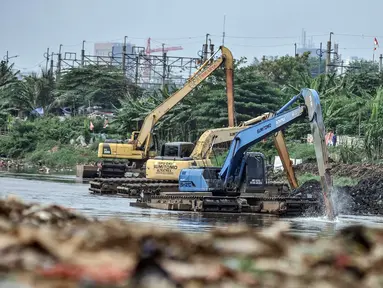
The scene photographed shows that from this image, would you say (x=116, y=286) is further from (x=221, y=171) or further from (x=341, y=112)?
(x=341, y=112)

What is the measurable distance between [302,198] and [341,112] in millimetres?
32309

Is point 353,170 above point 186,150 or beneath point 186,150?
beneath

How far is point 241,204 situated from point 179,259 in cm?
2849

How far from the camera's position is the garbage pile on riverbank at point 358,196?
36.9m

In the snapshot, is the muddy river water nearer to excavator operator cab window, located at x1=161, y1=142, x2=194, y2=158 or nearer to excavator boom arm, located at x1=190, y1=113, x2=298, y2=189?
excavator boom arm, located at x1=190, y1=113, x2=298, y2=189

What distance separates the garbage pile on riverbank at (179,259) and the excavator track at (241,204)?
27300 millimetres

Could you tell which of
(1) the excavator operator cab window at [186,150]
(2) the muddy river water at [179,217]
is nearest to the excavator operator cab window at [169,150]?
(1) the excavator operator cab window at [186,150]

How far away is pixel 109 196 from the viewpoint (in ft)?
146

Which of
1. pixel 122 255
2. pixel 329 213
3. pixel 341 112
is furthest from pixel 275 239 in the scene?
pixel 341 112

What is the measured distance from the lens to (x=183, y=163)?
43.0 meters

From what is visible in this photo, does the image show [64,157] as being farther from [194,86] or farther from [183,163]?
[183,163]

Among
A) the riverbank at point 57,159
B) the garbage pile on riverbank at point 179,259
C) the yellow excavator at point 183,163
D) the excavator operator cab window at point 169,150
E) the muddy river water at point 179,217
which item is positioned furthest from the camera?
the riverbank at point 57,159

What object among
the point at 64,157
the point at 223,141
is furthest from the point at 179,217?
the point at 64,157

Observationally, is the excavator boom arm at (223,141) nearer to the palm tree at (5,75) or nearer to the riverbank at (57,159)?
the riverbank at (57,159)
